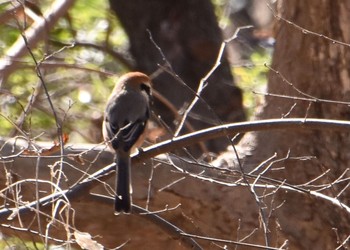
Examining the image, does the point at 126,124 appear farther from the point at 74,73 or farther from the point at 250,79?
the point at 250,79

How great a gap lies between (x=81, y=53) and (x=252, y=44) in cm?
253

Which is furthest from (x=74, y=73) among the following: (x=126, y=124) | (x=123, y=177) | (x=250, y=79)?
(x=123, y=177)

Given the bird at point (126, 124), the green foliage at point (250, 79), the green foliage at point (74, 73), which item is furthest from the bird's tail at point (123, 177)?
the green foliage at point (250, 79)

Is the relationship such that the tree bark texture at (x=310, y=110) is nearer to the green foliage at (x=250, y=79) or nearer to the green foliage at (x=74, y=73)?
the green foliage at (x=74, y=73)

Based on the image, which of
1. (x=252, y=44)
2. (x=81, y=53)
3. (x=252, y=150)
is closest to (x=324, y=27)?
(x=252, y=150)

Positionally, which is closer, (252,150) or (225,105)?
(252,150)

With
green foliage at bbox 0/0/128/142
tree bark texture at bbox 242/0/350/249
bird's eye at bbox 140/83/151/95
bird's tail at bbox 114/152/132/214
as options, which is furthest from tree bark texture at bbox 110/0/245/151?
bird's tail at bbox 114/152/132/214

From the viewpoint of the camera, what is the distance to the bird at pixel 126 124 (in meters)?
5.30

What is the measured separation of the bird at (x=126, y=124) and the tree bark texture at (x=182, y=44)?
3.03m

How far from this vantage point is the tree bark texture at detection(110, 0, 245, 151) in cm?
956

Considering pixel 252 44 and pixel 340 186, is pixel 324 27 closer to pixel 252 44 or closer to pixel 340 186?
pixel 340 186

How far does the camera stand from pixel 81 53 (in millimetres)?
10492

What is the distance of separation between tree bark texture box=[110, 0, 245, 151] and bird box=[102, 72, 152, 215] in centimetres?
303

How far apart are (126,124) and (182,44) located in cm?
380
